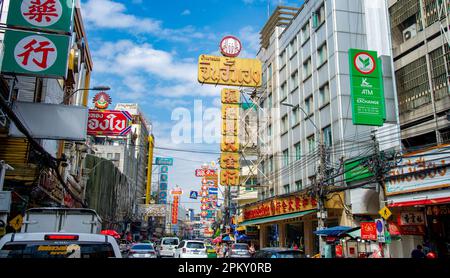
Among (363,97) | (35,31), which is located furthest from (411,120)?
(35,31)

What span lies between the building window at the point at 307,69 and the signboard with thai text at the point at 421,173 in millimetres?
15687

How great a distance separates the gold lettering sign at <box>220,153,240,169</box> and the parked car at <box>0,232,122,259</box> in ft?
112

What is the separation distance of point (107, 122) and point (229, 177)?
1344 cm

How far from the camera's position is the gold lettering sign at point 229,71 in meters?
39.7

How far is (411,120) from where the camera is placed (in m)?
22.1

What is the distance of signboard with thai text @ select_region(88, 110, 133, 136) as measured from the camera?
31078 mm

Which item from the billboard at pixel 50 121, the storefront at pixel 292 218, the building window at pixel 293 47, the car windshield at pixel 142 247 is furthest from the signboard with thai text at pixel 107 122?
the building window at pixel 293 47

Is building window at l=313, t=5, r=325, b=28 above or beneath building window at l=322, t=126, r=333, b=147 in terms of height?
above

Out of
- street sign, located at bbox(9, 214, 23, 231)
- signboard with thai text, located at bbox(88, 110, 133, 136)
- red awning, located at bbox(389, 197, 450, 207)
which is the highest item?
signboard with thai text, located at bbox(88, 110, 133, 136)

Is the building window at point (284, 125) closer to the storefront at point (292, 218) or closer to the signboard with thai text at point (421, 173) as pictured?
the storefront at point (292, 218)

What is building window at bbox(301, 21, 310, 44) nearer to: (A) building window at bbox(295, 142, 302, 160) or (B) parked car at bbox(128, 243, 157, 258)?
(A) building window at bbox(295, 142, 302, 160)

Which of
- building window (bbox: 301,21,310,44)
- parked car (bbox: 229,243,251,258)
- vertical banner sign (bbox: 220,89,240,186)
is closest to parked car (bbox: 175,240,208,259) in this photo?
parked car (bbox: 229,243,251,258)

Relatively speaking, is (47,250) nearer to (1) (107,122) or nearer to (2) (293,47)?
(1) (107,122)

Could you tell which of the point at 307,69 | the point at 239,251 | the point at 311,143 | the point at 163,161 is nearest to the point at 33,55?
the point at 239,251
